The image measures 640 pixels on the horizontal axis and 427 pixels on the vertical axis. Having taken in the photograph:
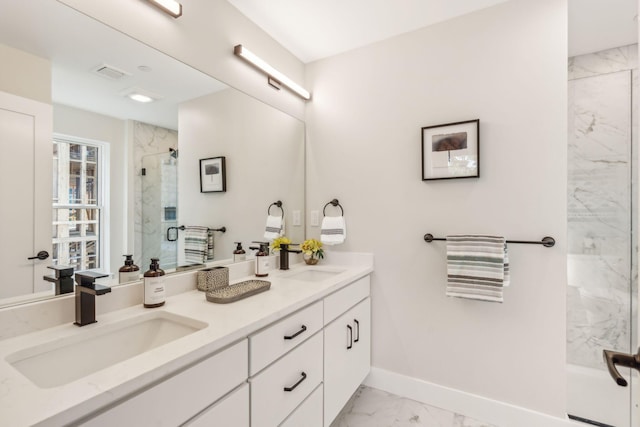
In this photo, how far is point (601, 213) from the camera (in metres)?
2.12

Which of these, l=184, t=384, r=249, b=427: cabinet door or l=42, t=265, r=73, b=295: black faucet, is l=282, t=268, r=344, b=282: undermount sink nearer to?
l=184, t=384, r=249, b=427: cabinet door

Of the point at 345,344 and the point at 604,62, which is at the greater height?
the point at 604,62

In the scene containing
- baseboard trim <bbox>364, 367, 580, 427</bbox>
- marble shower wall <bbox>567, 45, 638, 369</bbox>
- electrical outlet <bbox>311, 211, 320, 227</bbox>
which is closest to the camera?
baseboard trim <bbox>364, 367, 580, 427</bbox>

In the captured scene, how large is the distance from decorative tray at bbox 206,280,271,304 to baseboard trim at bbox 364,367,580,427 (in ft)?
3.79

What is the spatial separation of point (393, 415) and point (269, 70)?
2222 millimetres

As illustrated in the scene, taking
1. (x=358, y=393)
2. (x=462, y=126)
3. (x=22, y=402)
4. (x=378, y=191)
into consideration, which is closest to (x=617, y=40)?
(x=462, y=126)

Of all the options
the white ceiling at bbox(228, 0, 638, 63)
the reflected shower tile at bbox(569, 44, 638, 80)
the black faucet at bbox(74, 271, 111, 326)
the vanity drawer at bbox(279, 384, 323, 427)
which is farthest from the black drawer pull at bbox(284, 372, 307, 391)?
the reflected shower tile at bbox(569, 44, 638, 80)

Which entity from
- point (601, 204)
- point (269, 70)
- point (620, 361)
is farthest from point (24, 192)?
point (601, 204)

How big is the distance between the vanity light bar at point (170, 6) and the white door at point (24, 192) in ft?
2.11

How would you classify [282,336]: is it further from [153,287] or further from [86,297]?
[86,297]

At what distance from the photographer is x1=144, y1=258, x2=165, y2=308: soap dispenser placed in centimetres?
119

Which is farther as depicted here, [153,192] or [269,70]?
[269,70]

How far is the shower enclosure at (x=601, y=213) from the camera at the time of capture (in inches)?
79.8

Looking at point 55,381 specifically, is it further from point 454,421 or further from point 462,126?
point 462,126
